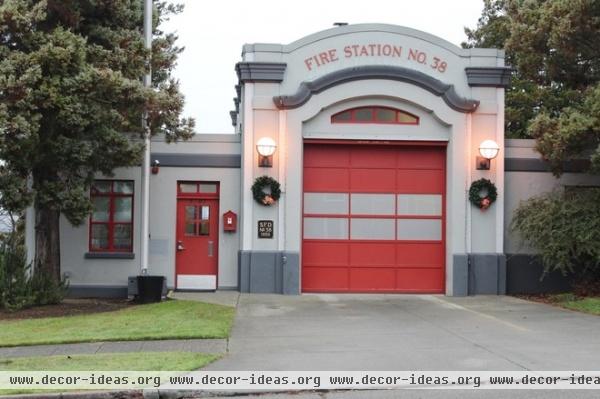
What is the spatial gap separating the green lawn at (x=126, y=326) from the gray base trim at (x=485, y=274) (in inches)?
241

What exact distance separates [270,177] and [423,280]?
446 cm

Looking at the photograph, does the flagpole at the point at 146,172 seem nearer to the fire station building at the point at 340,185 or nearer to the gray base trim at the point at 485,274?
the fire station building at the point at 340,185

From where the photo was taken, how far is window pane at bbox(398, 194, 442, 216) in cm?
1756

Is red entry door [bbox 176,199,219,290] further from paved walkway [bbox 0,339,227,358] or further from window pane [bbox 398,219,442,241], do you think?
paved walkway [bbox 0,339,227,358]

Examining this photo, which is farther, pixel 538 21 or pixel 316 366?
pixel 538 21

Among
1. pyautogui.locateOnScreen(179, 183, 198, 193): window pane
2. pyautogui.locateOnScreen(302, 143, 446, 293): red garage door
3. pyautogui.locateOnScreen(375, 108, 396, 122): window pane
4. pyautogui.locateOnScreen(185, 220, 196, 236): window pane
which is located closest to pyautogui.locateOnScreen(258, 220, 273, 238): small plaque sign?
pyautogui.locateOnScreen(302, 143, 446, 293): red garage door

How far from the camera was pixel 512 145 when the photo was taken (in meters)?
17.6

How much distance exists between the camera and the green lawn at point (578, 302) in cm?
1416

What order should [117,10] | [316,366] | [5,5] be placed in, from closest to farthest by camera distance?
1. [316,366]
2. [5,5]
3. [117,10]

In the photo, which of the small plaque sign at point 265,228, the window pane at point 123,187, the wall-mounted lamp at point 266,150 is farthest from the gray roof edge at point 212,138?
the small plaque sign at point 265,228

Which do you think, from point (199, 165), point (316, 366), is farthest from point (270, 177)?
point (316, 366)

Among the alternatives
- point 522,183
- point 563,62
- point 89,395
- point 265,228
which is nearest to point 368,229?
point 265,228

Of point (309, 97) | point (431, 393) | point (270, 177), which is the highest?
point (309, 97)

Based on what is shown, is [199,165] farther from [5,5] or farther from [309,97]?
[5,5]
